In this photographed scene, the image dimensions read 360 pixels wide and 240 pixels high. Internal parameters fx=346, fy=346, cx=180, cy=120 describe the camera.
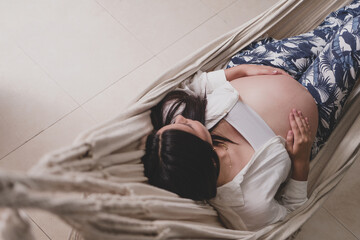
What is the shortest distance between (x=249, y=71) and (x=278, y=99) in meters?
0.17

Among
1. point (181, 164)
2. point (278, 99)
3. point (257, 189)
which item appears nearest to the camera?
point (181, 164)

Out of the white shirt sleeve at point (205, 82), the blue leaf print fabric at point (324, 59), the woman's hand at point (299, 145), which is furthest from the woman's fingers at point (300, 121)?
the white shirt sleeve at point (205, 82)

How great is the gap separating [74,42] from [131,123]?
839mm

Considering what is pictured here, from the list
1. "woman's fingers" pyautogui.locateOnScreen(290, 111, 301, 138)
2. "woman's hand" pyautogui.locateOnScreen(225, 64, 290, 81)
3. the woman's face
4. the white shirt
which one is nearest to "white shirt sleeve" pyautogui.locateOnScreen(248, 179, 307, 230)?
the white shirt

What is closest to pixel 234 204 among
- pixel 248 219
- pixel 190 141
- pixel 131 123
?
pixel 248 219

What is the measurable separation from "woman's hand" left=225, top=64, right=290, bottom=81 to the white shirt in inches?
4.3

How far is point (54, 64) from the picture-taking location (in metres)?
1.55

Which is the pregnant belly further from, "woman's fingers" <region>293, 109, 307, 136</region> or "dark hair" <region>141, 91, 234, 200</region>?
"dark hair" <region>141, 91, 234, 200</region>

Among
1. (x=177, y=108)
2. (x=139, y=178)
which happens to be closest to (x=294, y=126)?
(x=177, y=108)

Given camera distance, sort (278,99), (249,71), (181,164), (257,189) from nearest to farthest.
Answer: (181,164) < (257,189) < (278,99) < (249,71)

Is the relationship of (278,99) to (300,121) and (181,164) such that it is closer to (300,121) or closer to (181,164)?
(300,121)

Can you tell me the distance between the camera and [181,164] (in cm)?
85

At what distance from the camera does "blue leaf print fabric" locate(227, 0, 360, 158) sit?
3.83 feet

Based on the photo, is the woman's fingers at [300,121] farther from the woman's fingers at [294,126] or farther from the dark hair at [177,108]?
the dark hair at [177,108]
